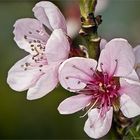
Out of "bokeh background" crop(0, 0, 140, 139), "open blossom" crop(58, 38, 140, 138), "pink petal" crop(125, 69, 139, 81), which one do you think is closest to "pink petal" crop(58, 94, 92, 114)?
"open blossom" crop(58, 38, 140, 138)

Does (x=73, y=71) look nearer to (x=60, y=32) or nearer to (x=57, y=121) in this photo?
(x=60, y=32)

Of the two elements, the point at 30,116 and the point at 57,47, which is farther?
the point at 30,116

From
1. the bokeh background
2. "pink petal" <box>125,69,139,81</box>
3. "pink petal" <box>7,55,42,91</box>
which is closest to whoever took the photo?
"pink petal" <box>125,69,139,81</box>

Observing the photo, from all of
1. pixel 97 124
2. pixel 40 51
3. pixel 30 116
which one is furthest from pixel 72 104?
pixel 30 116

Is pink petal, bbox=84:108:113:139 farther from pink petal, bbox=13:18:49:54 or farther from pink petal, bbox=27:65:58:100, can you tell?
pink petal, bbox=13:18:49:54

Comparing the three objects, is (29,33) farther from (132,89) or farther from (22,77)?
(132,89)

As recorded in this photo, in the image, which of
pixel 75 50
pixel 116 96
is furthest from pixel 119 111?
pixel 75 50
